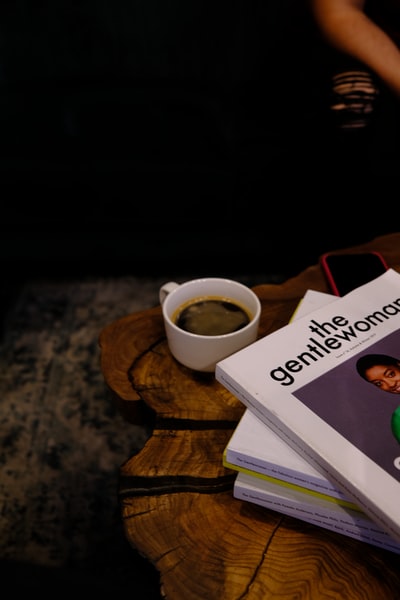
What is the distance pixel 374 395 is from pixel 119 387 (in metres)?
0.36

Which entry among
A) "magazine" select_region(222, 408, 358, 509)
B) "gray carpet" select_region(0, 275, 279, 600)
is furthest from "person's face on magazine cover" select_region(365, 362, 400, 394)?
"gray carpet" select_region(0, 275, 279, 600)

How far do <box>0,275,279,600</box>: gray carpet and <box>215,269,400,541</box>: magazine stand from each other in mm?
304

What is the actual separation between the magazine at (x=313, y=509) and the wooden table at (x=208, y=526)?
0.02m

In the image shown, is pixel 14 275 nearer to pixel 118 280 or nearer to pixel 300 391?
pixel 118 280

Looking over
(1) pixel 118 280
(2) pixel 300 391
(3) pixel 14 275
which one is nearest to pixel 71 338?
(1) pixel 118 280

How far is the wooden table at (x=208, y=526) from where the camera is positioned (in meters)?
0.51

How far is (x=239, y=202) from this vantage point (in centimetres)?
A: 147

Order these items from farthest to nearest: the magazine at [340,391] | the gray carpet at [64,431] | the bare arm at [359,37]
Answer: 1. the bare arm at [359,37]
2. the gray carpet at [64,431]
3. the magazine at [340,391]

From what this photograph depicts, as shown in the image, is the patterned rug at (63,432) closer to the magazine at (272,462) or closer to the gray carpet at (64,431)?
the gray carpet at (64,431)

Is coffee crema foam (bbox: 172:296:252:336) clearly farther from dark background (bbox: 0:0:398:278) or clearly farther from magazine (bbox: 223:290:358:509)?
dark background (bbox: 0:0:398:278)

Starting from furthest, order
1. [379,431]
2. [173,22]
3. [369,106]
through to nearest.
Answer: [173,22]
[369,106]
[379,431]

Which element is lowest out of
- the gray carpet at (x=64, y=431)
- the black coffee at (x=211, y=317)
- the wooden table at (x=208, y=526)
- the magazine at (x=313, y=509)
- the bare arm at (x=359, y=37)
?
the gray carpet at (x=64, y=431)

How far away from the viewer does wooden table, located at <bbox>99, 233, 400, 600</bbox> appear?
512mm

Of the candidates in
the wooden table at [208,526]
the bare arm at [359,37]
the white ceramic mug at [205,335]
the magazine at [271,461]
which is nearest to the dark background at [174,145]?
the bare arm at [359,37]
